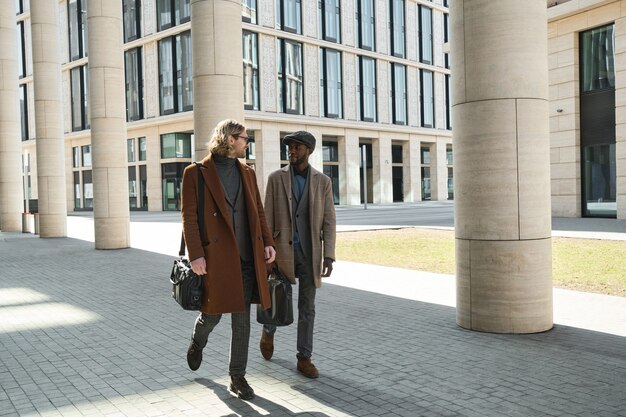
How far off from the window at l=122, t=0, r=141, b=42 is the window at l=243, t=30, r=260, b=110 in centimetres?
980

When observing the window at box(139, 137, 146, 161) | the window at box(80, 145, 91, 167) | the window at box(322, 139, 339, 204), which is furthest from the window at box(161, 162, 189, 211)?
the window at box(322, 139, 339, 204)

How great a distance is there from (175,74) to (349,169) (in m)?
15.0

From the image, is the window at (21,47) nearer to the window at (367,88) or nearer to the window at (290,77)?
the window at (290,77)

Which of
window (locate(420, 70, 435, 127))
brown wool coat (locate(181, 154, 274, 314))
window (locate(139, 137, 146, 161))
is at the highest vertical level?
window (locate(420, 70, 435, 127))

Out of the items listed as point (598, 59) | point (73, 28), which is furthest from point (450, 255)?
point (73, 28)

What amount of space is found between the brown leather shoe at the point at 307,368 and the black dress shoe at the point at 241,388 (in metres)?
0.66

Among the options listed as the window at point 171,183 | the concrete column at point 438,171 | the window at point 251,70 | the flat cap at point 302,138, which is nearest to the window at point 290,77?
the window at point 251,70

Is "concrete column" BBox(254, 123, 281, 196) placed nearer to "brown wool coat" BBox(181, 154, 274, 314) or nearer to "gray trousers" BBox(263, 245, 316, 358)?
"gray trousers" BBox(263, 245, 316, 358)

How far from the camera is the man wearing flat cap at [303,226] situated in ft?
18.1

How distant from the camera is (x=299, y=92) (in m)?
46.7

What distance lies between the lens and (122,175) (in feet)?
62.5

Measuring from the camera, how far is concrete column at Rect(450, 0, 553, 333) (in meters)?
6.96

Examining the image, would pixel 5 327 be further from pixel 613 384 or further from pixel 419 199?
pixel 419 199

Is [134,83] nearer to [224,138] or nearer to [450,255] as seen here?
[450,255]
